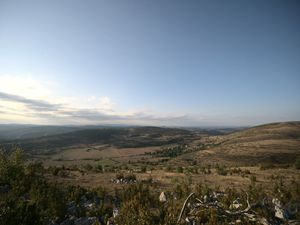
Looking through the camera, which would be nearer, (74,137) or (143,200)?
(143,200)

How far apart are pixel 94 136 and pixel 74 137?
13200 millimetres

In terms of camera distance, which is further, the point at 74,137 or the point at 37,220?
the point at 74,137

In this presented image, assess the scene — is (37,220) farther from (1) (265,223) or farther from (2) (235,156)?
(2) (235,156)

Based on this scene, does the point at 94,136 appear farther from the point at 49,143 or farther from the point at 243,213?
the point at 243,213

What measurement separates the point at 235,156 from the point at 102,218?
1343 inches

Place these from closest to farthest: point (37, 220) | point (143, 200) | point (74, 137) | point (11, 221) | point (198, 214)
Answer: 1. point (11, 221)
2. point (37, 220)
3. point (198, 214)
4. point (143, 200)
5. point (74, 137)

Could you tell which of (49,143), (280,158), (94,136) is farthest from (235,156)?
(94,136)

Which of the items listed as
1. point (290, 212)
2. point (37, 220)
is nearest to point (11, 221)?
point (37, 220)

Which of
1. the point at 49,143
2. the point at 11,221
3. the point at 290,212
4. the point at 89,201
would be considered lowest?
the point at 49,143

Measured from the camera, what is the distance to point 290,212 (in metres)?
6.34

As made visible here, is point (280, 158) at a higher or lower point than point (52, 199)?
lower

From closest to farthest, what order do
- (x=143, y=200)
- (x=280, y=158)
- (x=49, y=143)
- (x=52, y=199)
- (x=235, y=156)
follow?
(x=52, y=199), (x=143, y=200), (x=280, y=158), (x=235, y=156), (x=49, y=143)

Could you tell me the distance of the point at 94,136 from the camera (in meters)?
143

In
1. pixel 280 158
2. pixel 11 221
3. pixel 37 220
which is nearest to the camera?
pixel 11 221
